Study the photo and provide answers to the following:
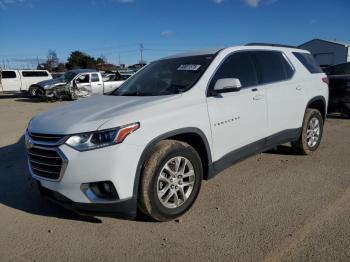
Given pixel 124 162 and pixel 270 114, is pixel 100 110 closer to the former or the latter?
pixel 124 162

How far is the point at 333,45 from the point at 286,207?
42.6m

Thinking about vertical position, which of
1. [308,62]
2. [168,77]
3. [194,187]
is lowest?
[194,187]

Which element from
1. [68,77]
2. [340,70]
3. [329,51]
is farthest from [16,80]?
[329,51]

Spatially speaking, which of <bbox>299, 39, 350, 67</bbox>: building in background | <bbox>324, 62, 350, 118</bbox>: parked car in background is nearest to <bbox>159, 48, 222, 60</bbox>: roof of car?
<bbox>324, 62, 350, 118</bbox>: parked car in background

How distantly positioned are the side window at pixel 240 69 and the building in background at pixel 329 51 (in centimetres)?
3938

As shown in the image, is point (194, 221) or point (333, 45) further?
point (333, 45)

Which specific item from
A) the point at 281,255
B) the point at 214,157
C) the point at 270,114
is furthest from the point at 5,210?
the point at 270,114

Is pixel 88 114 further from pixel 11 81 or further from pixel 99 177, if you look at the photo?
pixel 11 81

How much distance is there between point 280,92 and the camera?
500 centimetres

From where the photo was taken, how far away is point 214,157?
13.3 feet

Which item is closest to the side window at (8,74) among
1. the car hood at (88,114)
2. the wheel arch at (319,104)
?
the car hood at (88,114)

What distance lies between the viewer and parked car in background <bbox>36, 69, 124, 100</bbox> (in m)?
19.1

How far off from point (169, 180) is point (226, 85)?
123 centimetres

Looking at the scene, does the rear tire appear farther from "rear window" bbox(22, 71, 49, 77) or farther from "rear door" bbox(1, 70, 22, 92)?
"rear window" bbox(22, 71, 49, 77)
